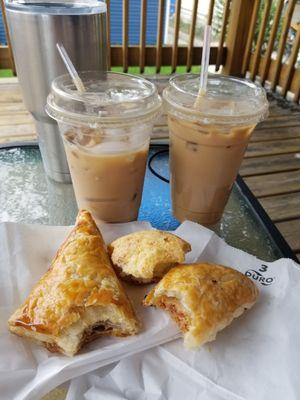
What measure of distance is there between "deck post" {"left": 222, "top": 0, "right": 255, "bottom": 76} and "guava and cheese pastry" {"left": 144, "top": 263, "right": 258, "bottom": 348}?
10.0ft

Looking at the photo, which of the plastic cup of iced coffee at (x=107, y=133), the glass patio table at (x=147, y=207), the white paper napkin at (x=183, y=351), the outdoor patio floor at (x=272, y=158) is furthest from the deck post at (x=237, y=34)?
the white paper napkin at (x=183, y=351)

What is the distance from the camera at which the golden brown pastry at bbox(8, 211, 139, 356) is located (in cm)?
64

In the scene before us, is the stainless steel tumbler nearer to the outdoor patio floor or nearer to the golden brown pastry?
the golden brown pastry

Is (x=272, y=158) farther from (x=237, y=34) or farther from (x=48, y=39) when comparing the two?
(x=237, y=34)

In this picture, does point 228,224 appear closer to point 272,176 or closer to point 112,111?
point 112,111

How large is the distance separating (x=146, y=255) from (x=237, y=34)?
3124 mm

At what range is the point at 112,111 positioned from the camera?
829mm

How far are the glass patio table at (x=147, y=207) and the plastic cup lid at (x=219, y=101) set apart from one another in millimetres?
342

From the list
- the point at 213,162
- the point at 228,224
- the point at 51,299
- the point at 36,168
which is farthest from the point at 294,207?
the point at 51,299

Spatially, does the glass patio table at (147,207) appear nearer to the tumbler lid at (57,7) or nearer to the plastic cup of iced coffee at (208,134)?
the plastic cup of iced coffee at (208,134)

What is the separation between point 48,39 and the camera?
3.01ft

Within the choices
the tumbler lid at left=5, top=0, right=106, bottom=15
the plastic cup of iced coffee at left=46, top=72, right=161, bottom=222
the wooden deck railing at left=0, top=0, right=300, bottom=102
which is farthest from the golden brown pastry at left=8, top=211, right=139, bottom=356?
the wooden deck railing at left=0, top=0, right=300, bottom=102

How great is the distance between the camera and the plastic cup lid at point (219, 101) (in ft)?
2.85

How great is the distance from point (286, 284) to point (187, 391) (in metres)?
0.33
